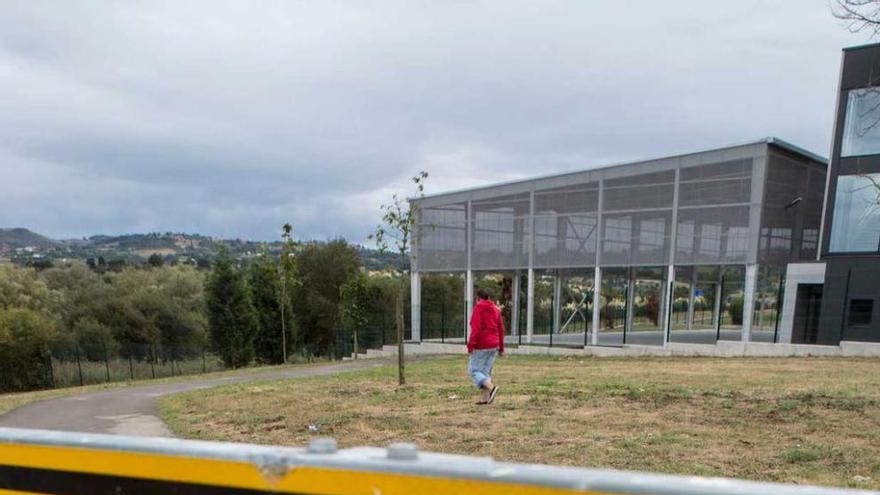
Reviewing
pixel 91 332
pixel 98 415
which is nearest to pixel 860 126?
pixel 98 415

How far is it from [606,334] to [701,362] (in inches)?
351

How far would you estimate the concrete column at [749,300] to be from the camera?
20672 millimetres

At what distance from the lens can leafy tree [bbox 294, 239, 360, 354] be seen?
4941cm

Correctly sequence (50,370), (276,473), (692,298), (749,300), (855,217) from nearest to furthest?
(276,473) < (855,217) < (749,300) < (692,298) < (50,370)

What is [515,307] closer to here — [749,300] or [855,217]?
[749,300]

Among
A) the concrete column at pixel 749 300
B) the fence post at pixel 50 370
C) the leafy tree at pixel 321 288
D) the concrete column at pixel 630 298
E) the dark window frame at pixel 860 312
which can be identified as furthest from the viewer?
the leafy tree at pixel 321 288

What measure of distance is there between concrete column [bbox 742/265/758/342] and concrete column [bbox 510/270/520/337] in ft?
31.9

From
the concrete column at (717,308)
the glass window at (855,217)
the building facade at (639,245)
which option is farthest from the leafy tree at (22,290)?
the glass window at (855,217)

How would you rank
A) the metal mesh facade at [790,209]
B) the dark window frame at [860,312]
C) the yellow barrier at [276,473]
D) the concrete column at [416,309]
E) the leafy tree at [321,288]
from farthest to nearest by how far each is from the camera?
the leafy tree at [321,288] → the concrete column at [416,309] → the metal mesh facade at [790,209] → the dark window frame at [860,312] → the yellow barrier at [276,473]

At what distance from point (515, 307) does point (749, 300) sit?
35.5 ft

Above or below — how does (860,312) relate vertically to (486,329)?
below

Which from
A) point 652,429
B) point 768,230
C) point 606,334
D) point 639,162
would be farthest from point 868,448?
point 606,334

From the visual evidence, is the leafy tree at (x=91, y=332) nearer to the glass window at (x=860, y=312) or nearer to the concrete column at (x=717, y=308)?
the concrete column at (x=717, y=308)

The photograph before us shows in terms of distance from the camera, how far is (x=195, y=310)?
62.7m
